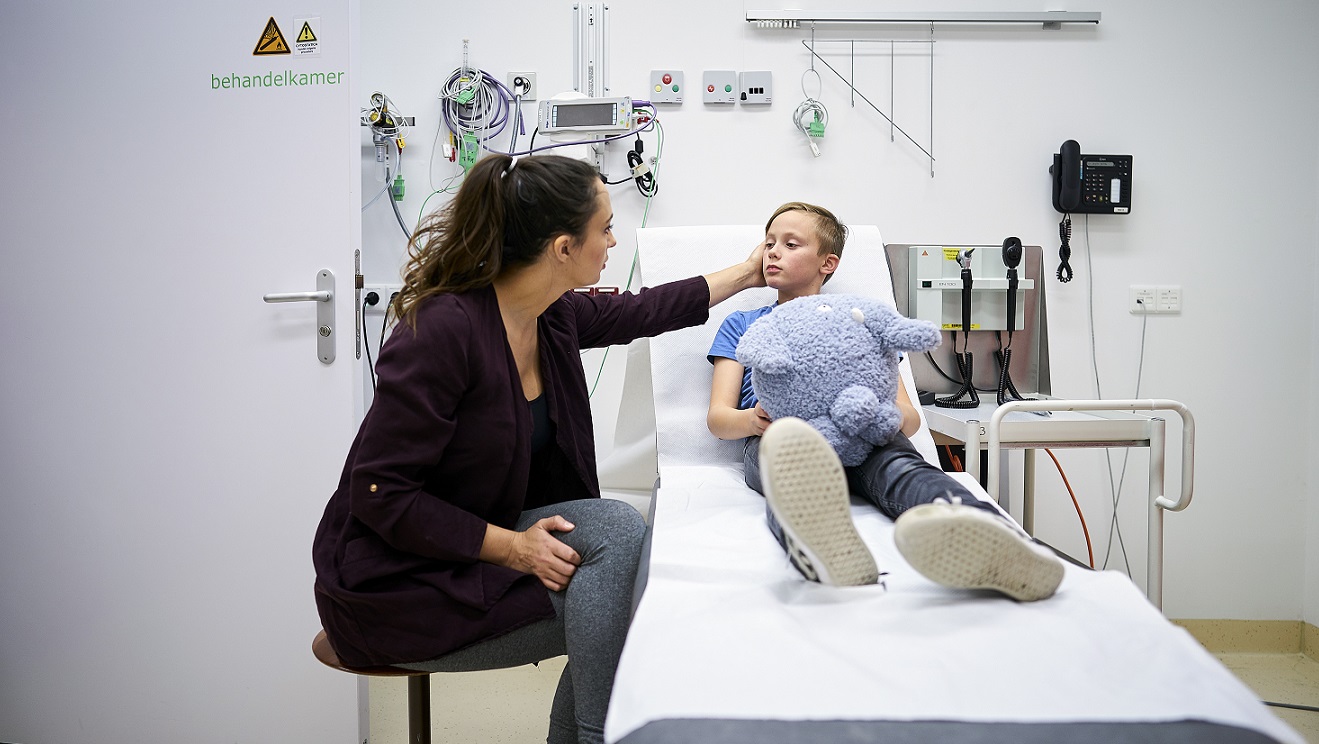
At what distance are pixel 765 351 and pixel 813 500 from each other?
0.52 m

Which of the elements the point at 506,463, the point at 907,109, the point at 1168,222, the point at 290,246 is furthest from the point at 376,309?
the point at 1168,222

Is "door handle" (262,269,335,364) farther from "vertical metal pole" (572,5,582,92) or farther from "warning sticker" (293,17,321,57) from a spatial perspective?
"vertical metal pole" (572,5,582,92)

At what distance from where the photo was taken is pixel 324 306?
185 centimetres

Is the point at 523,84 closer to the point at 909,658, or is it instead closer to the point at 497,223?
the point at 497,223

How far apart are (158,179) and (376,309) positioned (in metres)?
0.72

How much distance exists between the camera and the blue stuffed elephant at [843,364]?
1.38m

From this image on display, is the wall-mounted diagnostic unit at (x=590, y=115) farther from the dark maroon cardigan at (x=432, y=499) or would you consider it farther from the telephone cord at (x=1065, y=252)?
the telephone cord at (x=1065, y=252)

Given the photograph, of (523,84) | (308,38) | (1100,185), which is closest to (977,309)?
(1100,185)

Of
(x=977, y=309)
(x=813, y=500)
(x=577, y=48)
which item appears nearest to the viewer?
(x=813, y=500)

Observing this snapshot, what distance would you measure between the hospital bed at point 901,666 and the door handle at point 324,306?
108 centimetres

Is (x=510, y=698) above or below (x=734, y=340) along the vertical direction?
below

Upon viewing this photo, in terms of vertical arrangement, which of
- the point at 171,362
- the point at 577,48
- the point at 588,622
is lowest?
the point at 588,622

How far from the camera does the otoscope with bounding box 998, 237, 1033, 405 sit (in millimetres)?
2191

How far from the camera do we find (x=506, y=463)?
1257 millimetres
